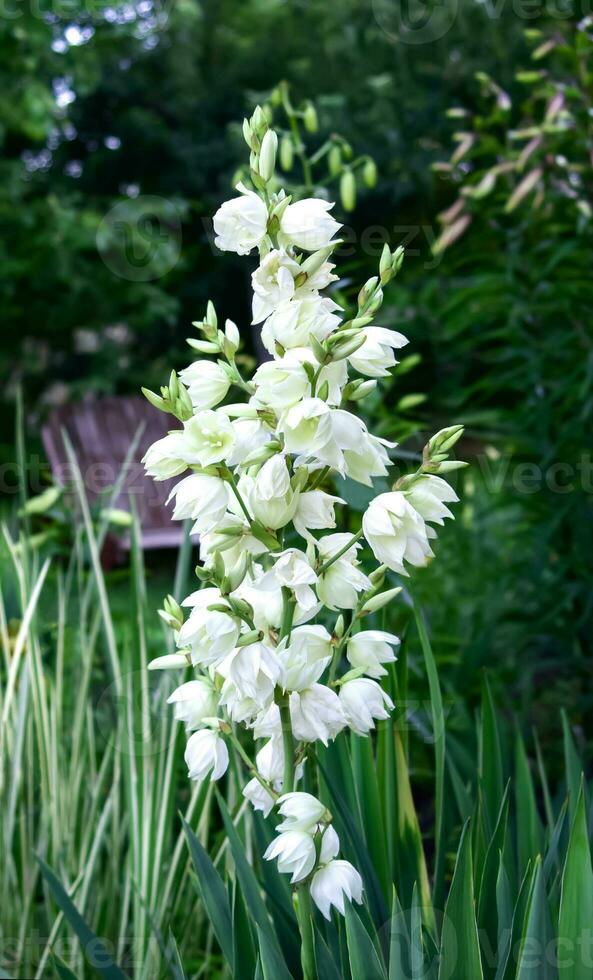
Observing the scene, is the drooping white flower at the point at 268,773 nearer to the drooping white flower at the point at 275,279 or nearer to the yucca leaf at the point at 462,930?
the yucca leaf at the point at 462,930

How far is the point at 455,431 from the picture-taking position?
0.87m

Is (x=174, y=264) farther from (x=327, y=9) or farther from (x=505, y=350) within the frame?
(x=505, y=350)

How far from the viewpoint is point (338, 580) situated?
87 cm

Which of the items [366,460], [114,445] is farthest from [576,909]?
[114,445]

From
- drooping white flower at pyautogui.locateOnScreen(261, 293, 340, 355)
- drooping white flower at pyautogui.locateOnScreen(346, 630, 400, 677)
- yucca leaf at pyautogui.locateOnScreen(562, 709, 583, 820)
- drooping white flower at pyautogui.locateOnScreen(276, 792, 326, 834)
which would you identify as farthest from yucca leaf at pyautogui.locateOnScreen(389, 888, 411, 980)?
drooping white flower at pyautogui.locateOnScreen(261, 293, 340, 355)

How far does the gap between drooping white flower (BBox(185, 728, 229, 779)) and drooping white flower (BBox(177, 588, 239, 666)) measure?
0.39 feet

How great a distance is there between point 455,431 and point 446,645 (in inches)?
65.5

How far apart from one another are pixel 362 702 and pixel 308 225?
443mm

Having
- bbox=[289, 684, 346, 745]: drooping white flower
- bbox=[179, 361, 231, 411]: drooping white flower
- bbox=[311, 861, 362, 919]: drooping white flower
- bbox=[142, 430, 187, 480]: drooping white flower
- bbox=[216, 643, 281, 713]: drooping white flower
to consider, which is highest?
bbox=[179, 361, 231, 411]: drooping white flower

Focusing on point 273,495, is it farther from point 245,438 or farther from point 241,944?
point 241,944

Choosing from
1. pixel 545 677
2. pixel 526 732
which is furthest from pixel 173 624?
pixel 545 677

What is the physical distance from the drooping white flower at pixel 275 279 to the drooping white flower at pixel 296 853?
495mm

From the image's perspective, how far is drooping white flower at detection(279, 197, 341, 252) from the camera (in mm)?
849

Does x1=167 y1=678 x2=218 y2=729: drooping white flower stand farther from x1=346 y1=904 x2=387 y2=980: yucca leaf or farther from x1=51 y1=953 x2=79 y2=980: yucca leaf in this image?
x1=51 y1=953 x2=79 y2=980: yucca leaf
